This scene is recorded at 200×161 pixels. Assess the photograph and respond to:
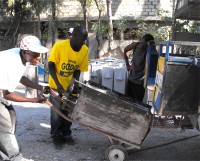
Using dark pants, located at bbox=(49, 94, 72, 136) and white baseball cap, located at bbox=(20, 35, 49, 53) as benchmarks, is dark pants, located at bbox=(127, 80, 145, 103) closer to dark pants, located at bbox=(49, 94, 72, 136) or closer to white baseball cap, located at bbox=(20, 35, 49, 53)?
dark pants, located at bbox=(49, 94, 72, 136)

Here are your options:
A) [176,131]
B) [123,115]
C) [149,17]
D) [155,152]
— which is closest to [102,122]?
[123,115]

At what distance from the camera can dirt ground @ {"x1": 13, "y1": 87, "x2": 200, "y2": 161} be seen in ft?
15.2

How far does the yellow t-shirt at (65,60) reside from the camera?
4867mm

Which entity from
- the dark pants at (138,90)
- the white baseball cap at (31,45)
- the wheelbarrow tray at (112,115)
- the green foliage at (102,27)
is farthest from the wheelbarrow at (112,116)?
the green foliage at (102,27)

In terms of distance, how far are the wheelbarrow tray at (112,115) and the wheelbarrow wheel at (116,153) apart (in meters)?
0.16

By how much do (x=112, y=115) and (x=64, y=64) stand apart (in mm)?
1198

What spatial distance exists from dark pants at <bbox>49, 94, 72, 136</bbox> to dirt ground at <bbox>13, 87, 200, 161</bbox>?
18 centimetres

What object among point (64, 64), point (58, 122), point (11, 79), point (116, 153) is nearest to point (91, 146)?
point (58, 122)

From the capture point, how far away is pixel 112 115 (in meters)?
4.11

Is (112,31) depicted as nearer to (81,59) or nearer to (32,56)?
(81,59)

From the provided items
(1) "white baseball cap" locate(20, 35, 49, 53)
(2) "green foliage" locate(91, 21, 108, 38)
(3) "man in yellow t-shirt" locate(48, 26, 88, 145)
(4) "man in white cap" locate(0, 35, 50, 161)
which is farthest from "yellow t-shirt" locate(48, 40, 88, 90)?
(2) "green foliage" locate(91, 21, 108, 38)

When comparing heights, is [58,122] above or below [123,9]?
below

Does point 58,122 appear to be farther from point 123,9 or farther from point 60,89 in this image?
point 123,9

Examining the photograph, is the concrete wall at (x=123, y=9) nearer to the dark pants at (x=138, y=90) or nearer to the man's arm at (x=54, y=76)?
the dark pants at (x=138, y=90)
